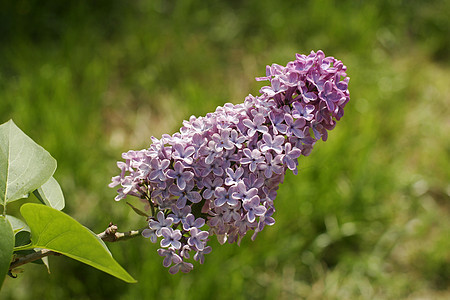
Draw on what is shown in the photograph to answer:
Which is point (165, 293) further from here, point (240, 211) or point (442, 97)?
point (442, 97)

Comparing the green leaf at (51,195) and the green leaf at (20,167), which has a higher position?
the green leaf at (20,167)

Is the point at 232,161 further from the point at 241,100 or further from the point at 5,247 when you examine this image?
the point at 241,100

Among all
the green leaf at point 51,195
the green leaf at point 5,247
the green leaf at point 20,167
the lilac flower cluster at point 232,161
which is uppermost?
the lilac flower cluster at point 232,161

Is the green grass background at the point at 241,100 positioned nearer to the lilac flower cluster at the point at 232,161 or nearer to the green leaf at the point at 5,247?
the lilac flower cluster at the point at 232,161

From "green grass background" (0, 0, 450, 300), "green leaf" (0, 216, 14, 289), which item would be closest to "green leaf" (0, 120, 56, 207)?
"green leaf" (0, 216, 14, 289)

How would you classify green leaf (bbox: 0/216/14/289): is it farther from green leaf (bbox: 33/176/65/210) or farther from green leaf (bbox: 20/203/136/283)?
green leaf (bbox: 33/176/65/210)

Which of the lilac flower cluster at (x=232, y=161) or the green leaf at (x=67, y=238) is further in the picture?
the lilac flower cluster at (x=232, y=161)

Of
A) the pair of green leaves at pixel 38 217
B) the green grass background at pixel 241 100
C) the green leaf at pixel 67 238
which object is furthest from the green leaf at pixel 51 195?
the green grass background at pixel 241 100

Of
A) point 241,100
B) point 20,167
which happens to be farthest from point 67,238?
point 241,100
